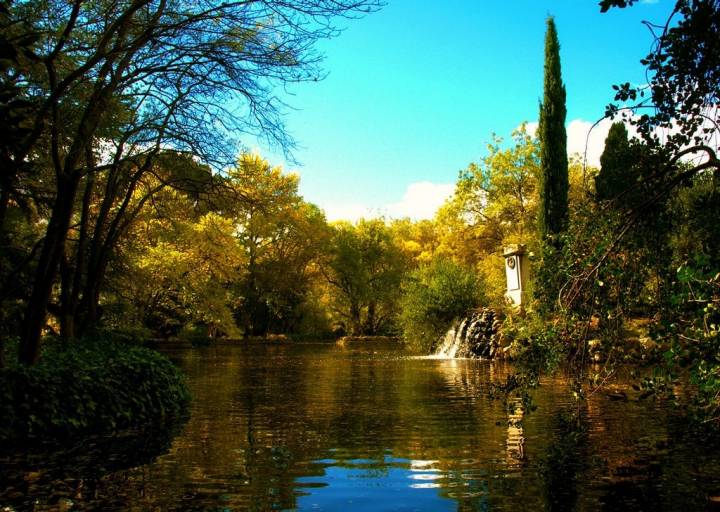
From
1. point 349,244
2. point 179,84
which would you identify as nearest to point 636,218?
point 179,84

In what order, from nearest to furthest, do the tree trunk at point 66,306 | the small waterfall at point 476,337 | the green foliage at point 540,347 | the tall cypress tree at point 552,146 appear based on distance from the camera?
1. the green foliage at point 540,347
2. the tree trunk at point 66,306
3. the small waterfall at point 476,337
4. the tall cypress tree at point 552,146

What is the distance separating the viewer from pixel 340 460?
25.4 ft

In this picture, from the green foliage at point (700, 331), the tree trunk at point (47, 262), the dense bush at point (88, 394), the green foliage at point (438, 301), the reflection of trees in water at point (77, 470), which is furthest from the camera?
the green foliage at point (438, 301)

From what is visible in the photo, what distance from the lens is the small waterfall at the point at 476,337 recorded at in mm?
26453

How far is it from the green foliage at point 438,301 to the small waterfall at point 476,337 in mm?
1175

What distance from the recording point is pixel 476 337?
27.0m

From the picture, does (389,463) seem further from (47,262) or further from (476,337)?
(476,337)

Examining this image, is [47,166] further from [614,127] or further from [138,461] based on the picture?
[614,127]

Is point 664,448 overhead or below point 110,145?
below

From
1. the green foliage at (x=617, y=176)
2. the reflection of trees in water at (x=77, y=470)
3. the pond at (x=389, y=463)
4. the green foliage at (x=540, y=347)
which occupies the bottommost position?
the pond at (x=389, y=463)

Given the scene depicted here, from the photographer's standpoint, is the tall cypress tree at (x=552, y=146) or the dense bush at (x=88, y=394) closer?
the dense bush at (x=88, y=394)

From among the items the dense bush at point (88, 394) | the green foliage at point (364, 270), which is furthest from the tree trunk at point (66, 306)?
the green foliage at point (364, 270)

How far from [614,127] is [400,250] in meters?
28.1

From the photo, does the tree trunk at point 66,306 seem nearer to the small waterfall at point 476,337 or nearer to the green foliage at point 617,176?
the green foliage at point 617,176
